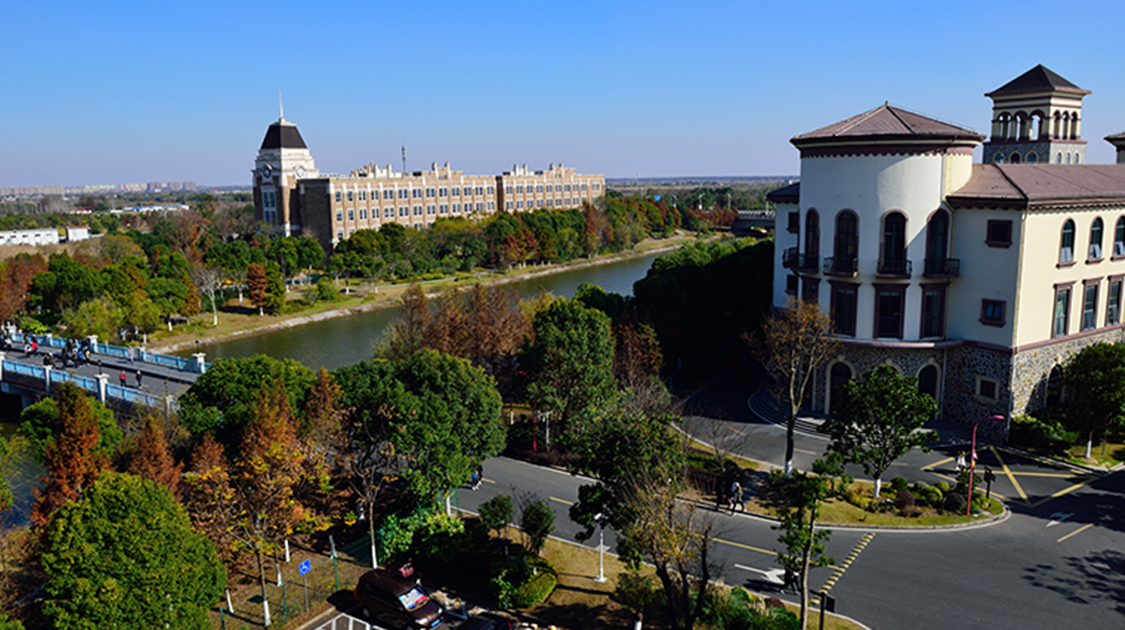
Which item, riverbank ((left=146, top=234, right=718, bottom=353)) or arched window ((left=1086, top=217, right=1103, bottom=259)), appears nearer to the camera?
arched window ((left=1086, top=217, right=1103, bottom=259))

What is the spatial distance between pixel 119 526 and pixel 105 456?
310 inches

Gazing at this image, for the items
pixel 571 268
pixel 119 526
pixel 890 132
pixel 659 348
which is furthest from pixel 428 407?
pixel 571 268

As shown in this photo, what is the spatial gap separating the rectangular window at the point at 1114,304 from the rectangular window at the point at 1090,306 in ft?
2.82

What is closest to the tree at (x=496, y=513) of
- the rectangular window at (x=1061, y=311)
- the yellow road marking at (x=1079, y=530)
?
the yellow road marking at (x=1079, y=530)

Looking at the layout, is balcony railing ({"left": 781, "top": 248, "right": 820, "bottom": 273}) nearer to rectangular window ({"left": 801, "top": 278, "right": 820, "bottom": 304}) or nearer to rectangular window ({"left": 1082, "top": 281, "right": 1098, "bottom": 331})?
rectangular window ({"left": 801, "top": 278, "right": 820, "bottom": 304})

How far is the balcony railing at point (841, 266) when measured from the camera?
94.3 ft

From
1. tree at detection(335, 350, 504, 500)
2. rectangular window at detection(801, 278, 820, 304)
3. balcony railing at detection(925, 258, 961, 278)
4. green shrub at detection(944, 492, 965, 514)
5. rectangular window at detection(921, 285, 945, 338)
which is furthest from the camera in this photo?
rectangular window at detection(801, 278, 820, 304)

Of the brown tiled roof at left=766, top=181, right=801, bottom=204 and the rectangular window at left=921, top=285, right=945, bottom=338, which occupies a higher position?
the brown tiled roof at left=766, top=181, right=801, bottom=204

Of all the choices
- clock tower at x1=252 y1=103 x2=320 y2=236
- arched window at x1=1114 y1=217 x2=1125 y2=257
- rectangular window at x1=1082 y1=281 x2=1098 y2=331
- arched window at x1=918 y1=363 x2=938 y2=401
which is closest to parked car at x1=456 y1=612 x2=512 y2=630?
arched window at x1=918 y1=363 x2=938 y2=401

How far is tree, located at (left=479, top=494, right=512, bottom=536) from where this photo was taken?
1964cm

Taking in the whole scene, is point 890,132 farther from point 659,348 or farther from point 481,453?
point 481,453

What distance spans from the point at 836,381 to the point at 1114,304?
11.9 metres

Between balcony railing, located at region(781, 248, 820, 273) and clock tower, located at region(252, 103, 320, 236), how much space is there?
71849 millimetres

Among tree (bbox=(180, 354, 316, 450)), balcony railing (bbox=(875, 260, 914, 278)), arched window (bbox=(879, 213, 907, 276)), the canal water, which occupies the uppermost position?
arched window (bbox=(879, 213, 907, 276))
